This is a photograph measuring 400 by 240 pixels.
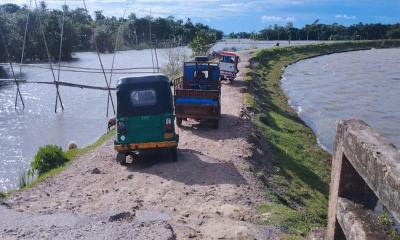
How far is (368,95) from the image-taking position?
134 ft

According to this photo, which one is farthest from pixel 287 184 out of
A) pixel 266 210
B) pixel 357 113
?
pixel 357 113

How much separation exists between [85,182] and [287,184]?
Result: 18.3 feet

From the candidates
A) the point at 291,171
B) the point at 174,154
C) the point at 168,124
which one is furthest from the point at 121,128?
the point at 291,171

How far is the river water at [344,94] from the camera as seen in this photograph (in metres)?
29.1

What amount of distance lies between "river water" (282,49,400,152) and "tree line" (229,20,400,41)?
5610cm

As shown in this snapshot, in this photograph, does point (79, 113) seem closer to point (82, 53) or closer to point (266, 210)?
point (266, 210)

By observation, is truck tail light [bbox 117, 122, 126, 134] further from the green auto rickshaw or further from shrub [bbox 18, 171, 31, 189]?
shrub [bbox 18, 171, 31, 189]

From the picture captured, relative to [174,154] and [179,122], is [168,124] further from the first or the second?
[179,122]

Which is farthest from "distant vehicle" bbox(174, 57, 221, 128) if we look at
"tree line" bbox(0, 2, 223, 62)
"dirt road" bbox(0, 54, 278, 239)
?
"tree line" bbox(0, 2, 223, 62)

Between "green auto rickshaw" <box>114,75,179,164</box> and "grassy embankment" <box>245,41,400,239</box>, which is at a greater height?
"green auto rickshaw" <box>114,75,179,164</box>

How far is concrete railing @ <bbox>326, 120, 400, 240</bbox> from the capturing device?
2.98 meters

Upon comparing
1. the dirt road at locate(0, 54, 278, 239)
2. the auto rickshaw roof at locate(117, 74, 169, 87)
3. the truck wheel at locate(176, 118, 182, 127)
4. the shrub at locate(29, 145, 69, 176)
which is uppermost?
the auto rickshaw roof at locate(117, 74, 169, 87)

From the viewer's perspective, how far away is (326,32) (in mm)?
126562

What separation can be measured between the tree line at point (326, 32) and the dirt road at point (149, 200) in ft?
364
